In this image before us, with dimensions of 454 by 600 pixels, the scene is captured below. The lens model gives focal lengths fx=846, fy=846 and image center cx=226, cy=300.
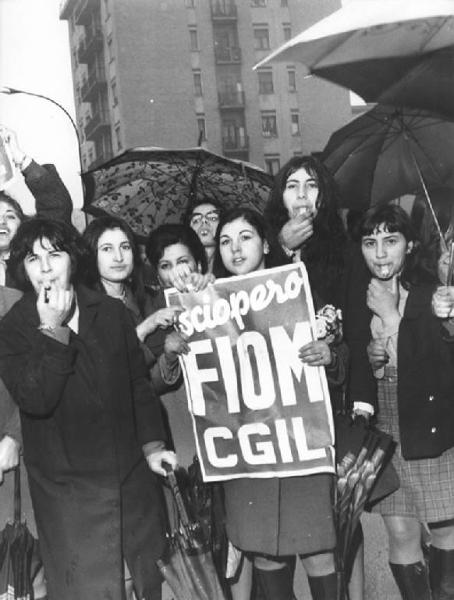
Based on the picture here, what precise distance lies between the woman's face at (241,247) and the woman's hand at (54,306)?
27.8 inches

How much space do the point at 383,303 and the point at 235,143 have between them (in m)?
2.12

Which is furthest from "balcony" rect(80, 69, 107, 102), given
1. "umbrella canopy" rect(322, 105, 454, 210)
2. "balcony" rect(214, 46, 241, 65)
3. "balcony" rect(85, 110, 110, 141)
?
"umbrella canopy" rect(322, 105, 454, 210)

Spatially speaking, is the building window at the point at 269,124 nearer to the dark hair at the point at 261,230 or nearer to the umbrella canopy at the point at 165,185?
the umbrella canopy at the point at 165,185

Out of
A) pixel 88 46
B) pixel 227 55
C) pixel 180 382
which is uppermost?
pixel 88 46

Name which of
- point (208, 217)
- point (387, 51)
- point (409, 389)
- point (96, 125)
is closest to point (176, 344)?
point (409, 389)

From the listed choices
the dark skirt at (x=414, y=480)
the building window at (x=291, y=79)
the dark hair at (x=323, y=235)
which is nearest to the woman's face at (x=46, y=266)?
the dark hair at (x=323, y=235)

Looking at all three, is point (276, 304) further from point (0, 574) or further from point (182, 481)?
point (0, 574)

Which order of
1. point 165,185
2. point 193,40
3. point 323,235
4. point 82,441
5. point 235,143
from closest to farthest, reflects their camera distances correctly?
point 82,441 → point 323,235 → point 165,185 → point 193,40 → point 235,143

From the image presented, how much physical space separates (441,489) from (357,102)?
2.48 m

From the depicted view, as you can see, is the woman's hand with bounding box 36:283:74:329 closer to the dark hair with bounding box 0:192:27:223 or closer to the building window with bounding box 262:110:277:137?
the dark hair with bounding box 0:192:27:223

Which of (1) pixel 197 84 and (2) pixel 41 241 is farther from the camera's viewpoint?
(1) pixel 197 84

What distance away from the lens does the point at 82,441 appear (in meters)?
2.89

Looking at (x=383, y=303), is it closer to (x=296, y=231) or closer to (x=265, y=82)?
(x=296, y=231)

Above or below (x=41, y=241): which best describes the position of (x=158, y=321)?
below
